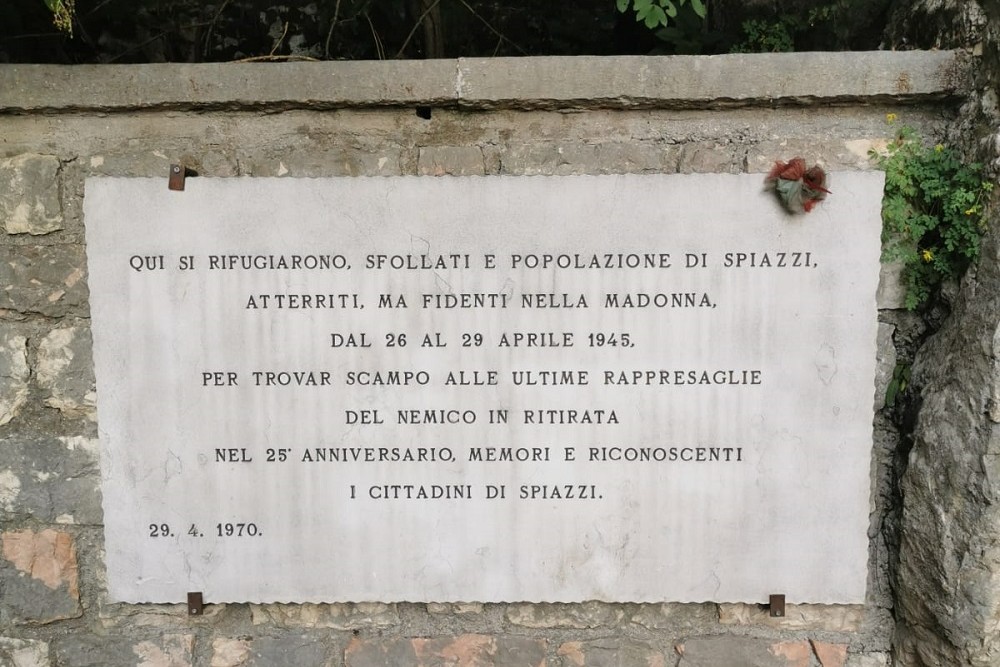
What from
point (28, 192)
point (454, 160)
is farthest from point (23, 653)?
point (454, 160)

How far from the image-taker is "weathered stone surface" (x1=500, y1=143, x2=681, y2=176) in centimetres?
186

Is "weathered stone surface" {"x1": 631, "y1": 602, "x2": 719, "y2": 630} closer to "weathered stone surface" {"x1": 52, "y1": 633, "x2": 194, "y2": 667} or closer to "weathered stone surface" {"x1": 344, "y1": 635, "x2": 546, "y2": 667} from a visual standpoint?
"weathered stone surface" {"x1": 344, "y1": 635, "x2": 546, "y2": 667}

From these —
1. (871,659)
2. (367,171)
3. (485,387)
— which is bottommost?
(871,659)

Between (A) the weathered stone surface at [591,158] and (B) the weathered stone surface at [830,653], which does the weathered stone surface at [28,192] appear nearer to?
(A) the weathered stone surface at [591,158]

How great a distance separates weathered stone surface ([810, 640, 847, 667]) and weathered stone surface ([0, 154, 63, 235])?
8.03 feet

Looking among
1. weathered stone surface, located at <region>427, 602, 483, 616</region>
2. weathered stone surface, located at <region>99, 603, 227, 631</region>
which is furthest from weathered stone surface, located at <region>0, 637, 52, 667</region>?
weathered stone surface, located at <region>427, 602, 483, 616</region>

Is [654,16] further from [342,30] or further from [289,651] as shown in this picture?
[289,651]

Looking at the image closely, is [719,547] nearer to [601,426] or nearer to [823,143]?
[601,426]

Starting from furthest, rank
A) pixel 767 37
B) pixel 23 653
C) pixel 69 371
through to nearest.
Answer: pixel 767 37, pixel 23 653, pixel 69 371

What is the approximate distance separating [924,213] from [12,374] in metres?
2.50

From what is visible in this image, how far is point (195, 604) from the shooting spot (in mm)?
2006

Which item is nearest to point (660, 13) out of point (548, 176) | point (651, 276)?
A: point (548, 176)

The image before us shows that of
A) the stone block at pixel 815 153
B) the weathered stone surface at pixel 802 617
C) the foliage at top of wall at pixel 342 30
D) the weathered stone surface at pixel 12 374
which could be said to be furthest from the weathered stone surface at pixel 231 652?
the stone block at pixel 815 153

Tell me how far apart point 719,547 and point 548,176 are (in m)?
1.12
